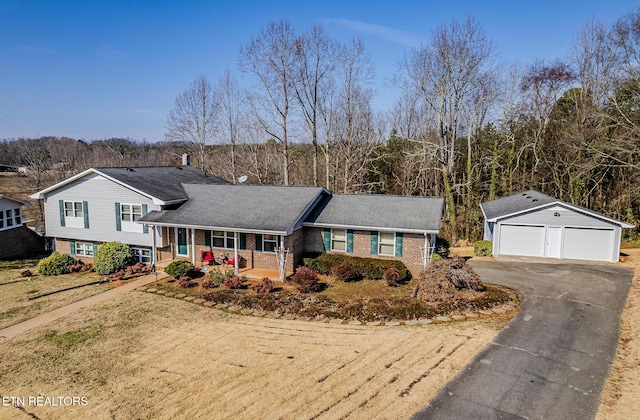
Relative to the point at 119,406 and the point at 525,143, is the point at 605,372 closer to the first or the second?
the point at 119,406

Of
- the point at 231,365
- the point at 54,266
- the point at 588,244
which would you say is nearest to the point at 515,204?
the point at 588,244

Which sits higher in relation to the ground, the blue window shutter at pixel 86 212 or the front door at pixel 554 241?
the blue window shutter at pixel 86 212

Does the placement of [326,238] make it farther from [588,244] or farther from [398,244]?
[588,244]

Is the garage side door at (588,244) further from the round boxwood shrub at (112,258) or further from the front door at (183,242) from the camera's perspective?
the round boxwood shrub at (112,258)

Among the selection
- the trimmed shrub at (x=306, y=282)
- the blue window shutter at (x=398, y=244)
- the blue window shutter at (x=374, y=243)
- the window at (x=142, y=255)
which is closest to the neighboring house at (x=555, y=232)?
the blue window shutter at (x=398, y=244)

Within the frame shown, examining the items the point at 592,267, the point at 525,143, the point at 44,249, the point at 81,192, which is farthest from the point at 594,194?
the point at 44,249

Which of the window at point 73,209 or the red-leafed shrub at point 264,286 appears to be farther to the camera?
the window at point 73,209
